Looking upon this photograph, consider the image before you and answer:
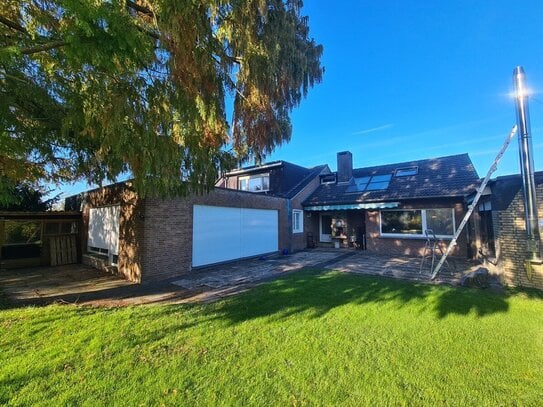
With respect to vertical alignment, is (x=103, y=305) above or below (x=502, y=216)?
below

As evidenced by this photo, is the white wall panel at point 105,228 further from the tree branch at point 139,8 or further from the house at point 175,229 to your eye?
the tree branch at point 139,8

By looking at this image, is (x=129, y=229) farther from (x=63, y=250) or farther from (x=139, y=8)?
(x=139, y=8)

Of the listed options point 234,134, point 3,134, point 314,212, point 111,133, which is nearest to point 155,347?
point 111,133

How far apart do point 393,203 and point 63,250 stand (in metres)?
18.9

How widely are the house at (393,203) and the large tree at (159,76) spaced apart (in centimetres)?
1299

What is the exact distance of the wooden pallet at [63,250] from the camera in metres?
13.8

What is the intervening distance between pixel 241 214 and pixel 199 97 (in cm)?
975

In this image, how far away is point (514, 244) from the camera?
8398mm

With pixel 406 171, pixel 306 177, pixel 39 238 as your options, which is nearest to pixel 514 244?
pixel 406 171

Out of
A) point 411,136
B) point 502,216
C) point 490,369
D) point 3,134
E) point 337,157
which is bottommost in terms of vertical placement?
point 490,369

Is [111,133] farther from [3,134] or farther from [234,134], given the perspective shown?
[3,134]

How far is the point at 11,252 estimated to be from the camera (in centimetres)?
1290

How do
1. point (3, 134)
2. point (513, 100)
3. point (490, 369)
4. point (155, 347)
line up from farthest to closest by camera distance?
point (513, 100), point (3, 134), point (155, 347), point (490, 369)

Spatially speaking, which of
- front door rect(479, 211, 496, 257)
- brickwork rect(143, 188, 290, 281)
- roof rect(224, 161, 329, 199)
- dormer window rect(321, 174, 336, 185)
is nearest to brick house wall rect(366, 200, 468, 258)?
front door rect(479, 211, 496, 257)
